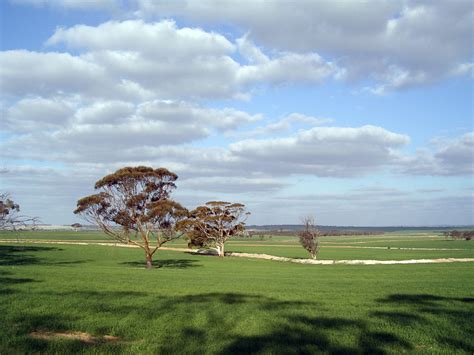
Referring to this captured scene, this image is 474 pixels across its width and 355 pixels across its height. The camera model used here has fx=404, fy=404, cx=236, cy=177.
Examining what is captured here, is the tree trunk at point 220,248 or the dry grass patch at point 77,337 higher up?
the dry grass patch at point 77,337

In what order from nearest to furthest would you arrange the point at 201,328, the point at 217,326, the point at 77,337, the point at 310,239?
the point at 77,337 → the point at 201,328 → the point at 217,326 → the point at 310,239

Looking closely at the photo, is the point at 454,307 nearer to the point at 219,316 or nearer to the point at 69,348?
the point at 219,316

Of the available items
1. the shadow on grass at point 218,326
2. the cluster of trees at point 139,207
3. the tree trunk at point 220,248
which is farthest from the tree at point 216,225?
the shadow on grass at point 218,326

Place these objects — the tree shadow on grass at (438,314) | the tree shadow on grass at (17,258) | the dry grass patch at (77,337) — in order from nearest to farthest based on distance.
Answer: the dry grass patch at (77,337) → the tree shadow on grass at (438,314) → the tree shadow on grass at (17,258)

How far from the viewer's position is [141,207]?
4459 cm

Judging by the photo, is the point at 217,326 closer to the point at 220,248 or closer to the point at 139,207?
the point at 139,207

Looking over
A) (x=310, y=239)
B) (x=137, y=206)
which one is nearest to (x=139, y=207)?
(x=137, y=206)

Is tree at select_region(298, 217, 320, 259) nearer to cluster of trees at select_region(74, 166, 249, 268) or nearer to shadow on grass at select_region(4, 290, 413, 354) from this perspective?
cluster of trees at select_region(74, 166, 249, 268)

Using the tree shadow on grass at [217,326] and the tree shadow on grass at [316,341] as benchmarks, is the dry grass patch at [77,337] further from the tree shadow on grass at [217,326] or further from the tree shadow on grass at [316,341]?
the tree shadow on grass at [316,341]

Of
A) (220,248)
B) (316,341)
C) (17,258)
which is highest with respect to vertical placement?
(316,341)

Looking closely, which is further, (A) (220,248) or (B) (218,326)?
(A) (220,248)

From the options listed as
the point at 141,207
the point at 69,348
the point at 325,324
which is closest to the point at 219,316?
the point at 325,324

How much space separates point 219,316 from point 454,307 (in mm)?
9481

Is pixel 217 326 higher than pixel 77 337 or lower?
lower
